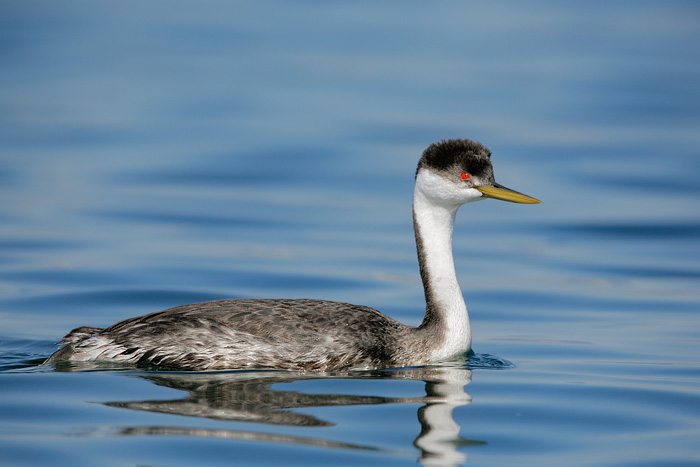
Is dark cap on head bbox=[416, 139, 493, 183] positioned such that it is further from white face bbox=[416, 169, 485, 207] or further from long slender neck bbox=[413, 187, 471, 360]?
long slender neck bbox=[413, 187, 471, 360]

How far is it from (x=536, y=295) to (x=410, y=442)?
701 centimetres

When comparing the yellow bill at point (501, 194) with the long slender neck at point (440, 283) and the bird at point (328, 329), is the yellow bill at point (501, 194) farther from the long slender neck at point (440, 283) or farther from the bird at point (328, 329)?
the long slender neck at point (440, 283)

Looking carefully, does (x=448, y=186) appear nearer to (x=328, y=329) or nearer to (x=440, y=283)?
(x=440, y=283)

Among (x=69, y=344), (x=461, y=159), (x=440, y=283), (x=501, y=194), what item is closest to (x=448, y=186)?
(x=461, y=159)

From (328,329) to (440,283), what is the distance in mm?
1389

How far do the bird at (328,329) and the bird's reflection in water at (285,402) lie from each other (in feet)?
0.57

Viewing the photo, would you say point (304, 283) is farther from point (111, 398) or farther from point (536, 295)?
point (111, 398)

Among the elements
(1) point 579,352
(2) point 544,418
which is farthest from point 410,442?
(1) point 579,352

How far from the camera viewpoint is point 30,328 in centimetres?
1308

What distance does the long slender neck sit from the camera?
36.9 ft

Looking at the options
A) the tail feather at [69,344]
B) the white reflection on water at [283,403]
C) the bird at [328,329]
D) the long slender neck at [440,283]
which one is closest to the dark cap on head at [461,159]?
the bird at [328,329]

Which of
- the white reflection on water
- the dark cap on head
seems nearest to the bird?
the dark cap on head

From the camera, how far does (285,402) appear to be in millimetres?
9391

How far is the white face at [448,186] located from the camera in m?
11.2
